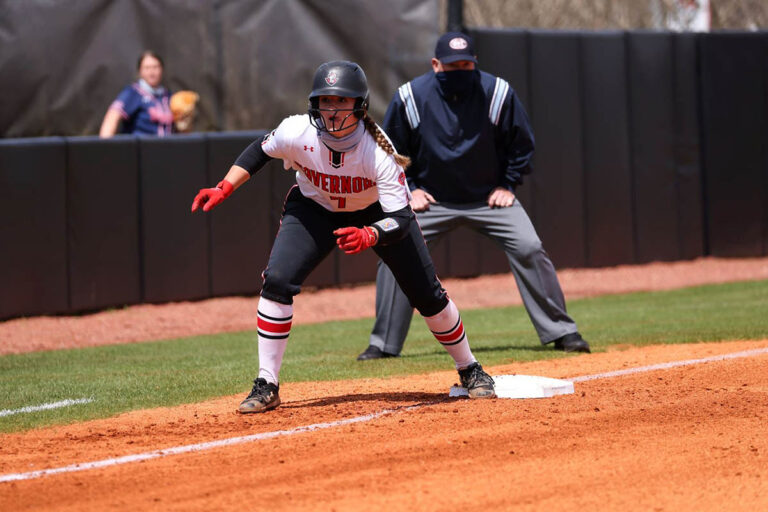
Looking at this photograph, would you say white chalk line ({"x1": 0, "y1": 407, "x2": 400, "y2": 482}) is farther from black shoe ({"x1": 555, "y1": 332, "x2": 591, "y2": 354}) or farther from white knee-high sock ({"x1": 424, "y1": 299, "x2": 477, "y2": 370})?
black shoe ({"x1": 555, "y1": 332, "x2": 591, "y2": 354})

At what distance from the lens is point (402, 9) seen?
12.8 m

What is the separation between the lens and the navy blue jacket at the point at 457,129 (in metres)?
8.23

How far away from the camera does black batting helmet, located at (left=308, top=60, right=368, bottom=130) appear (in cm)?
575

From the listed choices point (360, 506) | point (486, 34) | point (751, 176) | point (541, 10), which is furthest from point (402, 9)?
point (360, 506)

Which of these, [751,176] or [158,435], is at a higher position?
[751,176]

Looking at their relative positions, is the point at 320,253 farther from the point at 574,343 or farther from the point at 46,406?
the point at 574,343

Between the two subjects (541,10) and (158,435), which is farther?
(541,10)

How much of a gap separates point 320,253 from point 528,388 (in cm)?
139

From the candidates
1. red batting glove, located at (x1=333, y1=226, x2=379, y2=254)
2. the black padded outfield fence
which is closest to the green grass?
the black padded outfield fence

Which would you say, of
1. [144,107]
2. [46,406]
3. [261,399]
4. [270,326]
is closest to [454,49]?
[270,326]

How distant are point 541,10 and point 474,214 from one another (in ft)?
21.8

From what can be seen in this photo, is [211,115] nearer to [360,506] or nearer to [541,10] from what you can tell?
[541,10]

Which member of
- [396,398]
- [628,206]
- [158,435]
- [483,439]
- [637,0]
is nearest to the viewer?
[483,439]

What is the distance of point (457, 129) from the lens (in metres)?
8.24
